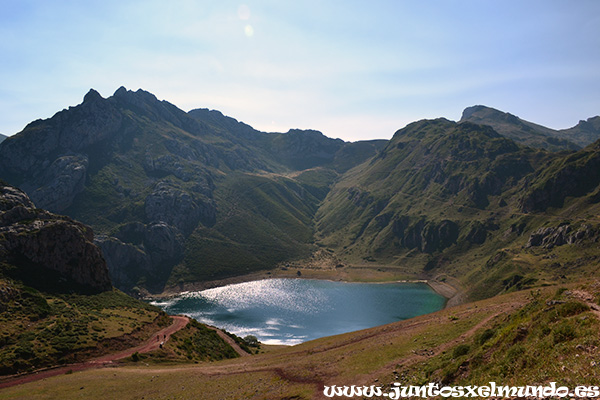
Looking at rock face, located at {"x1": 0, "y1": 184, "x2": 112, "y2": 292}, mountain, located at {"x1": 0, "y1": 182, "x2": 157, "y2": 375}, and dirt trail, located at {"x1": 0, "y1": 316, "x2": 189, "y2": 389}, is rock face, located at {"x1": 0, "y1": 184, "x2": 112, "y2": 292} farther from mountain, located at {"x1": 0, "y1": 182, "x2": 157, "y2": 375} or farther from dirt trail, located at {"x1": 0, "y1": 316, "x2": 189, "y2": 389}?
dirt trail, located at {"x1": 0, "y1": 316, "x2": 189, "y2": 389}

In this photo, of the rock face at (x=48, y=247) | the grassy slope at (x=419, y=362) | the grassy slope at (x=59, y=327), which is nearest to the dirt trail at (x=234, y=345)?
the grassy slope at (x=59, y=327)

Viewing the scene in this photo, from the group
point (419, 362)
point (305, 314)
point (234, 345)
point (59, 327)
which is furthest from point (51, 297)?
point (305, 314)

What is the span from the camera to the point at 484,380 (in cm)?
2088

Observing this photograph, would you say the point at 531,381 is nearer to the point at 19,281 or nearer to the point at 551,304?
the point at 551,304

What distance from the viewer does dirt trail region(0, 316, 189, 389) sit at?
152ft

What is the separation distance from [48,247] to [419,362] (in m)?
102

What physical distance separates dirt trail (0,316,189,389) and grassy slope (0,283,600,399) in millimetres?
3567

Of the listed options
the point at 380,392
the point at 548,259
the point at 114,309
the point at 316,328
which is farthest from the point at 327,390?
the point at 548,259

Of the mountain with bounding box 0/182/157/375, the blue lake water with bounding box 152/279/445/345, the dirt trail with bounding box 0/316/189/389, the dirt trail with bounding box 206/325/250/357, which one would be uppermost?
the mountain with bounding box 0/182/157/375

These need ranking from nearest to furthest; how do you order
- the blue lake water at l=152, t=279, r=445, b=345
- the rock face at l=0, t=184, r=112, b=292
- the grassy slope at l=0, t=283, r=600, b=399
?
the grassy slope at l=0, t=283, r=600, b=399
the rock face at l=0, t=184, r=112, b=292
the blue lake water at l=152, t=279, r=445, b=345

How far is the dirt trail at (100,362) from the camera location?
4619 cm

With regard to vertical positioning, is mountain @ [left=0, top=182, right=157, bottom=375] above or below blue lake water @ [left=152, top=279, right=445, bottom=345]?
above

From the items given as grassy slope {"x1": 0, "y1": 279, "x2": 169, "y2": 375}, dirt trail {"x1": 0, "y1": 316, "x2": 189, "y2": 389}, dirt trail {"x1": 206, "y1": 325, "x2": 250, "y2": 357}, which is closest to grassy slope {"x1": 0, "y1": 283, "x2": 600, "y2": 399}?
dirt trail {"x1": 0, "y1": 316, "x2": 189, "y2": 389}

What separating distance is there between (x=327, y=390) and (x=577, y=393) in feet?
66.5
